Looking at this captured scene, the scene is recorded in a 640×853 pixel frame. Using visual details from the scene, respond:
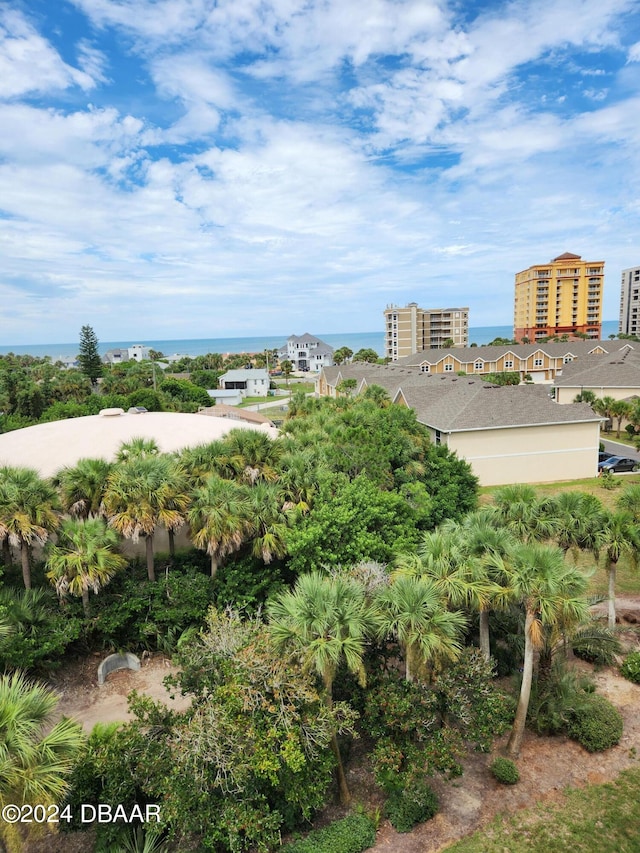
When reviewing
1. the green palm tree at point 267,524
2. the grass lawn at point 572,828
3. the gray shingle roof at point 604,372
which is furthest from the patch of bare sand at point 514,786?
the gray shingle roof at point 604,372

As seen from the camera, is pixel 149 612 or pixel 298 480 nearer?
pixel 149 612

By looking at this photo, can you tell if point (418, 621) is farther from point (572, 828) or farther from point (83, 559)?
point (83, 559)

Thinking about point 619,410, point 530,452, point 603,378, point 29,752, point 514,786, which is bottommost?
point 514,786

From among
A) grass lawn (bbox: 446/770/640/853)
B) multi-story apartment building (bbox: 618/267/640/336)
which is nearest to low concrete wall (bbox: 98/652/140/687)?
grass lawn (bbox: 446/770/640/853)

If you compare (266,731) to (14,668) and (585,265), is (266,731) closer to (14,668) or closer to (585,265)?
(14,668)

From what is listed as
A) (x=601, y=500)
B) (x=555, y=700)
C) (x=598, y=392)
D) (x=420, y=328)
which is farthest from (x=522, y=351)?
(x=555, y=700)

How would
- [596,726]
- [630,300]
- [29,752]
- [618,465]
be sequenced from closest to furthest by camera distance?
[29,752]
[596,726]
[618,465]
[630,300]

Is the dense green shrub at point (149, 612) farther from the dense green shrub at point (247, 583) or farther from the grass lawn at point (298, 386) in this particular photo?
the grass lawn at point (298, 386)

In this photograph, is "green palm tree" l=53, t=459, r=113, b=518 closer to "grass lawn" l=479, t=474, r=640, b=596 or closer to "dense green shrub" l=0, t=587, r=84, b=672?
"dense green shrub" l=0, t=587, r=84, b=672
